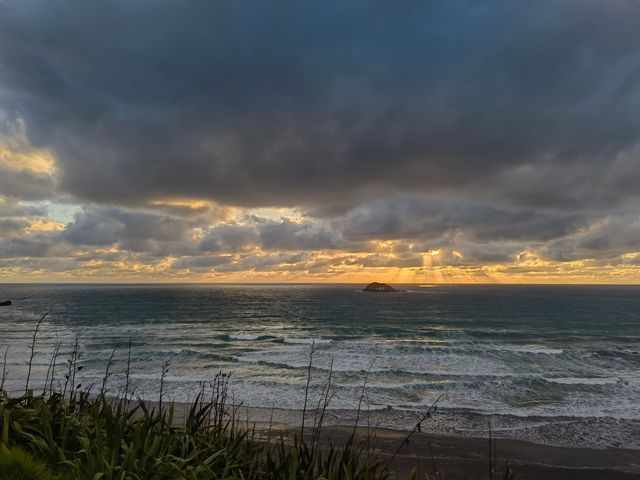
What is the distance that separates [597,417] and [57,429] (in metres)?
18.6

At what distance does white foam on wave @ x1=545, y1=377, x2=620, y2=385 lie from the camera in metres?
22.6

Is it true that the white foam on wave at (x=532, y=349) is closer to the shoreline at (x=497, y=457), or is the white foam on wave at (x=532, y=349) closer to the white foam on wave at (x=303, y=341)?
the white foam on wave at (x=303, y=341)

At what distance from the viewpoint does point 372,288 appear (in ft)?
616

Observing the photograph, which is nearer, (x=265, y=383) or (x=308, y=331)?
(x=265, y=383)

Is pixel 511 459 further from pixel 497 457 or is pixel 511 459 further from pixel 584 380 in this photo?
pixel 584 380

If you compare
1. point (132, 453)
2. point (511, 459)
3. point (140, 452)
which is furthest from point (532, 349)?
point (132, 453)

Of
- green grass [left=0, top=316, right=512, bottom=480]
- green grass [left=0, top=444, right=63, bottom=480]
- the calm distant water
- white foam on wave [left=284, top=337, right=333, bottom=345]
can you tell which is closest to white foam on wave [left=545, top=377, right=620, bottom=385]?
the calm distant water

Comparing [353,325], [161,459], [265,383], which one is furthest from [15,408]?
[353,325]

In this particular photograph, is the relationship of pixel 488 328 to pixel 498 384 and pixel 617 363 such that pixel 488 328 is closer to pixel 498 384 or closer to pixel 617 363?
pixel 617 363

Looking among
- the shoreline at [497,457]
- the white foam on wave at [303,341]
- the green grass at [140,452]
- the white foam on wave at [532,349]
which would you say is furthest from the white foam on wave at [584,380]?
the green grass at [140,452]

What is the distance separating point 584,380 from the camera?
23.3 meters

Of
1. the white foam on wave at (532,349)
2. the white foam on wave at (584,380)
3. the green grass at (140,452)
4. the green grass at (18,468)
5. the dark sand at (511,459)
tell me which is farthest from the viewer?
the white foam on wave at (532,349)

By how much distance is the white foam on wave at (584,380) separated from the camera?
891 inches

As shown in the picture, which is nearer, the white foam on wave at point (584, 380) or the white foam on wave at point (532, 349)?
the white foam on wave at point (584, 380)
